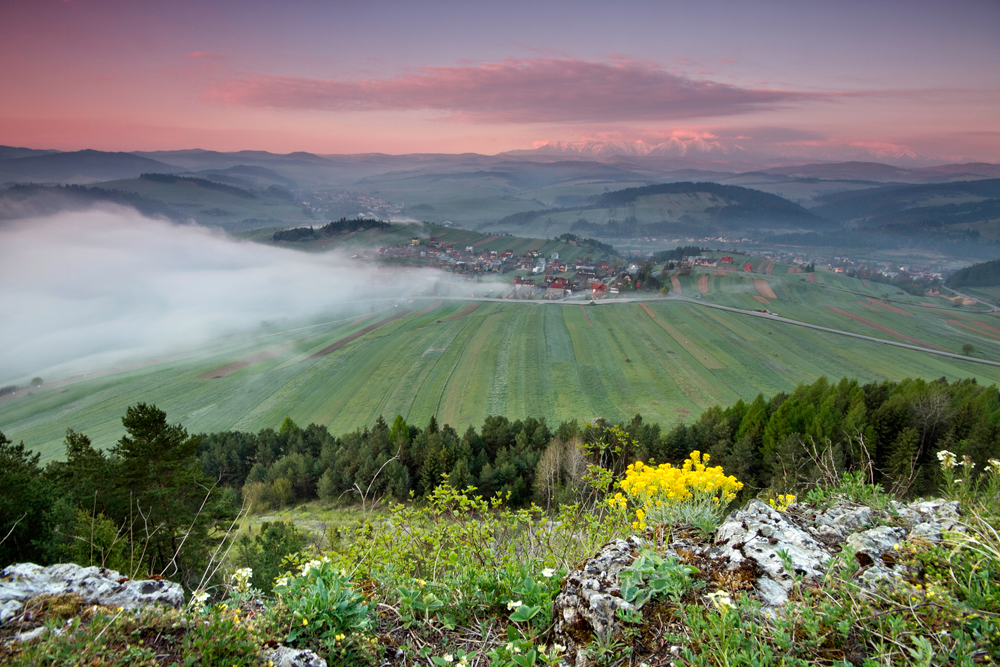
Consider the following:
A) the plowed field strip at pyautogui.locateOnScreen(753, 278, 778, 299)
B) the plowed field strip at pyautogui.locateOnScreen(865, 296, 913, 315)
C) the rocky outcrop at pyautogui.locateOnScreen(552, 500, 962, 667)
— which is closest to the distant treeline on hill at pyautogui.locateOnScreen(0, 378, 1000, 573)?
the rocky outcrop at pyautogui.locateOnScreen(552, 500, 962, 667)

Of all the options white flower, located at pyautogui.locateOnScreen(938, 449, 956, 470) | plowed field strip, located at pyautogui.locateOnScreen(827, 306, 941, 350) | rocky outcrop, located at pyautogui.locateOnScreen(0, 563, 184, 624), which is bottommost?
plowed field strip, located at pyautogui.locateOnScreen(827, 306, 941, 350)

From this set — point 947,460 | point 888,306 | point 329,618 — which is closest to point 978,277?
point 888,306

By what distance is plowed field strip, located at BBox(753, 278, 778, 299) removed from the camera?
121925 millimetres

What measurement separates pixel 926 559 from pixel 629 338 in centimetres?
8888

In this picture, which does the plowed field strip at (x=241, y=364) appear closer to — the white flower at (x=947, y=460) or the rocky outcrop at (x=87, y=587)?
the rocky outcrop at (x=87, y=587)

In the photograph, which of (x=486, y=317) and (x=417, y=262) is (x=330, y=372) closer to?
(x=486, y=317)

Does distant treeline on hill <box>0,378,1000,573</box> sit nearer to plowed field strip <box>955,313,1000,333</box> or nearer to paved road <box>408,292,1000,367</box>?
paved road <box>408,292,1000,367</box>

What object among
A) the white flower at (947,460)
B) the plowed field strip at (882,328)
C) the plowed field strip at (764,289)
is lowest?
the plowed field strip at (882,328)

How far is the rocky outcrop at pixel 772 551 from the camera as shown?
3.99 m

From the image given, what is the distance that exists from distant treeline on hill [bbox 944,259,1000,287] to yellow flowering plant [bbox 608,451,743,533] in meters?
234

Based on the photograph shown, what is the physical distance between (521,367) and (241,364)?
5960 cm

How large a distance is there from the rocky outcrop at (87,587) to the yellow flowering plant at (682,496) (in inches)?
216

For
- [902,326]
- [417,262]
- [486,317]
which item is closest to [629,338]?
[486,317]

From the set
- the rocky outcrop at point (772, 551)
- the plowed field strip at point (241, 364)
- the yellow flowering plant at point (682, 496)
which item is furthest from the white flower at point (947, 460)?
the plowed field strip at point (241, 364)
